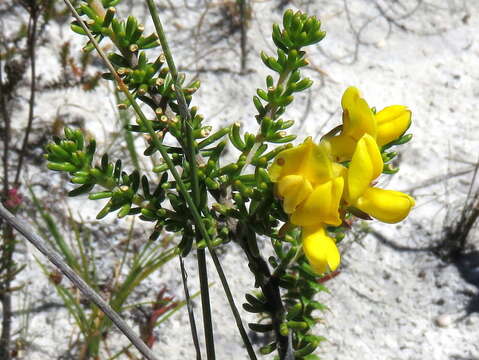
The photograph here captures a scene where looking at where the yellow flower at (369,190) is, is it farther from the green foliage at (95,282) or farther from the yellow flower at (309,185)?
the green foliage at (95,282)

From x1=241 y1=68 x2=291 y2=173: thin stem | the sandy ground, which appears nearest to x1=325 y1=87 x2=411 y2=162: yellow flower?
x1=241 y1=68 x2=291 y2=173: thin stem

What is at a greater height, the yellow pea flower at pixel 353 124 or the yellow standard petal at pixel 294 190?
the yellow pea flower at pixel 353 124

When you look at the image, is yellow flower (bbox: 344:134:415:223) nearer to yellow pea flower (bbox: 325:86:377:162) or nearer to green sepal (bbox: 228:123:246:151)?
yellow pea flower (bbox: 325:86:377:162)

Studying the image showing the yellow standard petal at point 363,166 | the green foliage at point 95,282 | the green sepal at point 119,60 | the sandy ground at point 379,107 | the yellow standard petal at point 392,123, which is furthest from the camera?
the sandy ground at point 379,107

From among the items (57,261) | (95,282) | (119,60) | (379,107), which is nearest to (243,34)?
(379,107)

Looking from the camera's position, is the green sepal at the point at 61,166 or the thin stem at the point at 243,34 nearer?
the green sepal at the point at 61,166

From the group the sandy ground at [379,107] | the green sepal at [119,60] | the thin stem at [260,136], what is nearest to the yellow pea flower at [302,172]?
the thin stem at [260,136]

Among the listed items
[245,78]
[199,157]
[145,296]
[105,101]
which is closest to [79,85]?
[105,101]
